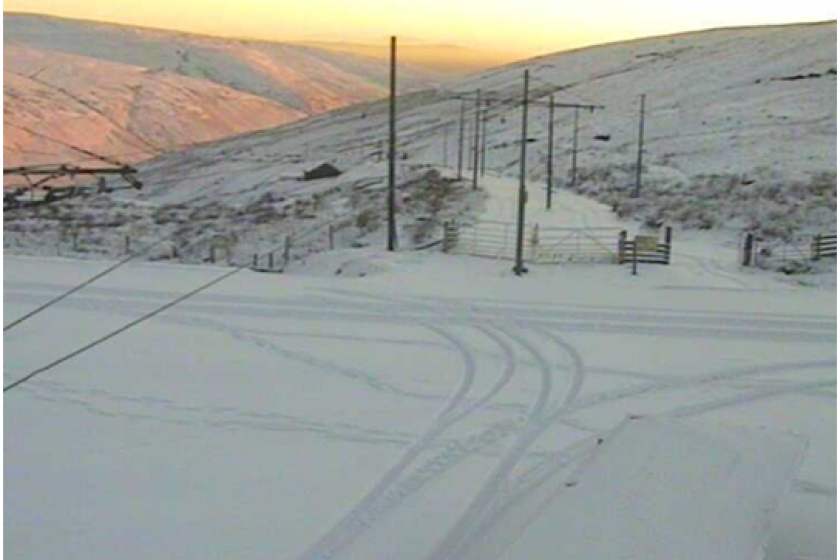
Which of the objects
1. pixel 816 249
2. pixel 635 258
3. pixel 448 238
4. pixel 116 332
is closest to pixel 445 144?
pixel 448 238

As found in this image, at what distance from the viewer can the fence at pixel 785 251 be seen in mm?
22484

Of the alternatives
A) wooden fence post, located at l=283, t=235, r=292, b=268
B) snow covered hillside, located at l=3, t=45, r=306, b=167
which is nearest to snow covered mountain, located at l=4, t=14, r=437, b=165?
snow covered hillside, located at l=3, t=45, r=306, b=167

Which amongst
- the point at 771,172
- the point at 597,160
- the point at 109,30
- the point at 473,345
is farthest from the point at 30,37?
the point at 473,345

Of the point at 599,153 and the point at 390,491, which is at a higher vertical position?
the point at 599,153

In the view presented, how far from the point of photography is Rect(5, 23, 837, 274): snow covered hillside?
32.5 metres

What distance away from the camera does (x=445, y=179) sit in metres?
43.7

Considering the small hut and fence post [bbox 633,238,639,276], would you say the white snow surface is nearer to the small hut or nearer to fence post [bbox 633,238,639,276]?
fence post [bbox 633,238,639,276]

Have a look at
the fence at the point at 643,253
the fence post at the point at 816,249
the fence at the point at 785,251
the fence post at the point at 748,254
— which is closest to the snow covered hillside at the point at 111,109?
the fence at the point at 785,251

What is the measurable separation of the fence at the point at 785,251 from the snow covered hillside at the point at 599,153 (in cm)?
73

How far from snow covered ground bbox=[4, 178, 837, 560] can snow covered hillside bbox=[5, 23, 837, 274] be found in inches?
399

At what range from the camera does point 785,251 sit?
80.1 feet

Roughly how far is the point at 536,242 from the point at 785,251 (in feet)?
20.2

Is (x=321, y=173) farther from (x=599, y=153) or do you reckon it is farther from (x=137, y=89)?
(x=137, y=89)

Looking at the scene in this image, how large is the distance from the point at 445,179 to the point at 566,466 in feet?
118
